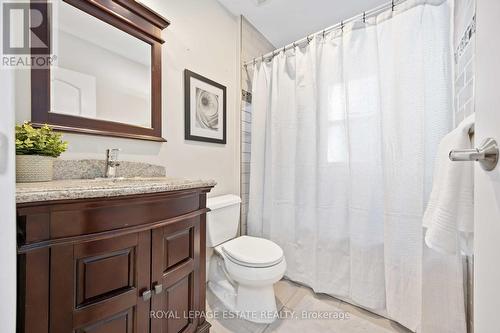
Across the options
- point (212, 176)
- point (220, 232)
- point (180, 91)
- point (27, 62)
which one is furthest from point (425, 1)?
point (27, 62)

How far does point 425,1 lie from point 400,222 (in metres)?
1.30

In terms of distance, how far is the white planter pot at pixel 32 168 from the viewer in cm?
78

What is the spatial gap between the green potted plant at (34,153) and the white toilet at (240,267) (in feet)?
2.93

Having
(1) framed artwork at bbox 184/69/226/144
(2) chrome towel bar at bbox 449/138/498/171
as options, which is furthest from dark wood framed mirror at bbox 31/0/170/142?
(2) chrome towel bar at bbox 449/138/498/171

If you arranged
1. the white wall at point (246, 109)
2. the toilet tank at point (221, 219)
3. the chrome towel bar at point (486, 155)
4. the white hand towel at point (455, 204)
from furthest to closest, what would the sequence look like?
the white wall at point (246, 109) → the toilet tank at point (221, 219) → the white hand towel at point (455, 204) → the chrome towel bar at point (486, 155)

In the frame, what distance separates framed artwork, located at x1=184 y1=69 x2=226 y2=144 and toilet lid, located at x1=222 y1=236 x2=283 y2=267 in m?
0.85

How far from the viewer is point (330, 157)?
1613 millimetres

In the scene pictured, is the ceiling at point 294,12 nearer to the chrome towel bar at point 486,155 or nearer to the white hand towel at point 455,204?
the white hand towel at point 455,204

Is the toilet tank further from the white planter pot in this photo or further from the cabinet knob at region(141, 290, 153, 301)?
the white planter pot

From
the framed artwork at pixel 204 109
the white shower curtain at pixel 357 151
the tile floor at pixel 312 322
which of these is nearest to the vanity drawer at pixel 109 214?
the framed artwork at pixel 204 109

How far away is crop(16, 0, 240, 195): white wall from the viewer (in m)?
1.30

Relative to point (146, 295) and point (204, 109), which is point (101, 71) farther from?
point (146, 295)

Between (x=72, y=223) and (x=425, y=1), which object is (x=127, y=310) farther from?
(x=425, y=1)

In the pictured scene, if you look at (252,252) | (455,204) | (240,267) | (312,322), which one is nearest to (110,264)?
(240,267)
